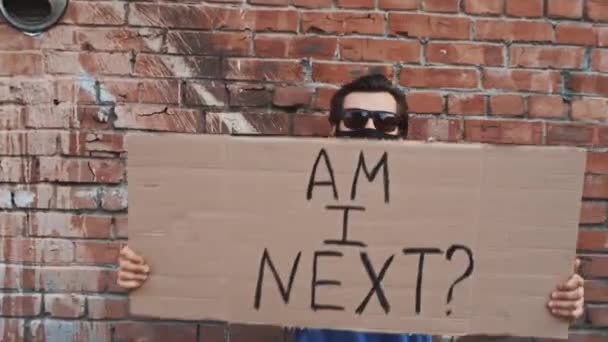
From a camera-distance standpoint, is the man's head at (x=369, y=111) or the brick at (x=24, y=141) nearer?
the man's head at (x=369, y=111)

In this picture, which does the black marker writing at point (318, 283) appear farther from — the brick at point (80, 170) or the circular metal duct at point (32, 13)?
the circular metal duct at point (32, 13)

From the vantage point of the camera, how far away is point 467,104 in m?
1.93

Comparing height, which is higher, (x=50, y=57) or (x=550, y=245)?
(x=50, y=57)

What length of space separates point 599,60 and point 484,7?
0.38 metres

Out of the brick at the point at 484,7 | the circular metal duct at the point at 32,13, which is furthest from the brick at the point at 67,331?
the brick at the point at 484,7

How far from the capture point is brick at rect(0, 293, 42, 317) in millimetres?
1941

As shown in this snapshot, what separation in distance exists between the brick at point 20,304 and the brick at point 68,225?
0.19 meters

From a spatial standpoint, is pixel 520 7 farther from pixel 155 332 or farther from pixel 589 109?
pixel 155 332

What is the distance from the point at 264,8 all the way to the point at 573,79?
93cm

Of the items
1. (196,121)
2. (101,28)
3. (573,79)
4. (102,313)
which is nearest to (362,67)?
(196,121)

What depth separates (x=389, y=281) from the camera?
4.64 ft

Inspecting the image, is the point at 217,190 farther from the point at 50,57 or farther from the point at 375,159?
the point at 50,57

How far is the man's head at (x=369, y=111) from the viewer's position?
1.52 meters

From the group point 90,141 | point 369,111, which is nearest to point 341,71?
point 369,111
